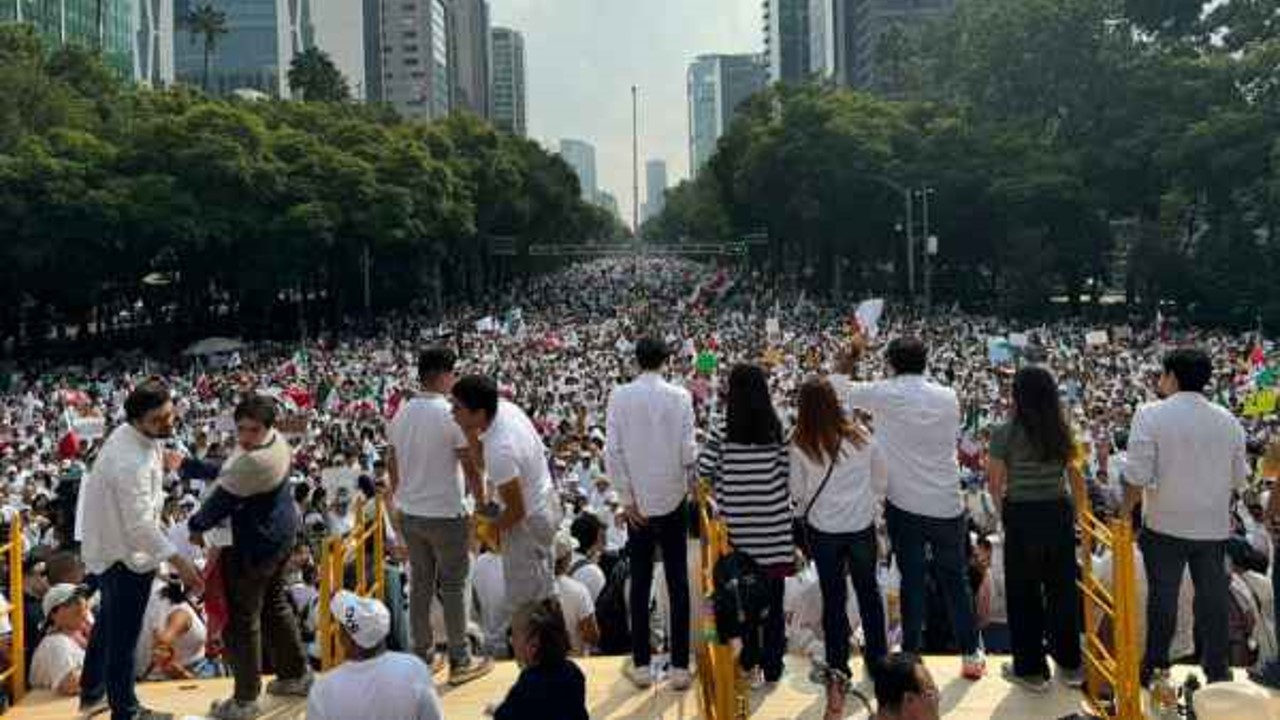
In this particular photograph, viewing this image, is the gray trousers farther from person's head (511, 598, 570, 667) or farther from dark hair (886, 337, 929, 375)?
→ dark hair (886, 337, 929, 375)

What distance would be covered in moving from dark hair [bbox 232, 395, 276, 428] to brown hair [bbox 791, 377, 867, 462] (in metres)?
2.50

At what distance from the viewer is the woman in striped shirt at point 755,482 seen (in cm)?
648

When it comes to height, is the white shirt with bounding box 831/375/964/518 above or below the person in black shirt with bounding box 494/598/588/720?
above

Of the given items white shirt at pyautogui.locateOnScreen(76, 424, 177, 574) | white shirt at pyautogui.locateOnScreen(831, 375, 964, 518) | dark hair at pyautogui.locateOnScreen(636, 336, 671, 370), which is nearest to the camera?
white shirt at pyautogui.locateOnScreen(76, 424, 177, 574)

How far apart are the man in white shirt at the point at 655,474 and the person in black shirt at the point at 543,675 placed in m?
1.72

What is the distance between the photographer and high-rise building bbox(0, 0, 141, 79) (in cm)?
9231

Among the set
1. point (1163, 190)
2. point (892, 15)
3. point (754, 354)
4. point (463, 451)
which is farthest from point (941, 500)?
point (892, 15)

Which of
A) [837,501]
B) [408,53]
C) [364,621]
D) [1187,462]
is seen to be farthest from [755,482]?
[408,53]

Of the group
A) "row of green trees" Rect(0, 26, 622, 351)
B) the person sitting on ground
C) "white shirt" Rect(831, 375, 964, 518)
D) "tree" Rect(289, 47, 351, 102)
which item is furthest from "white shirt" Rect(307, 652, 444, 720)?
"tree" Rect(289, 47, 351, 102)

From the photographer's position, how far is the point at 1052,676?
6.84 metres

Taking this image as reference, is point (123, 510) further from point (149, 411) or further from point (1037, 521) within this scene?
point (1037, 521)

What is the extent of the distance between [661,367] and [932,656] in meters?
2.19

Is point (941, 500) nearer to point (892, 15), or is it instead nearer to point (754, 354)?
point (754, 354)

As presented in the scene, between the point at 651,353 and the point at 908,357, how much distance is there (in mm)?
1260
